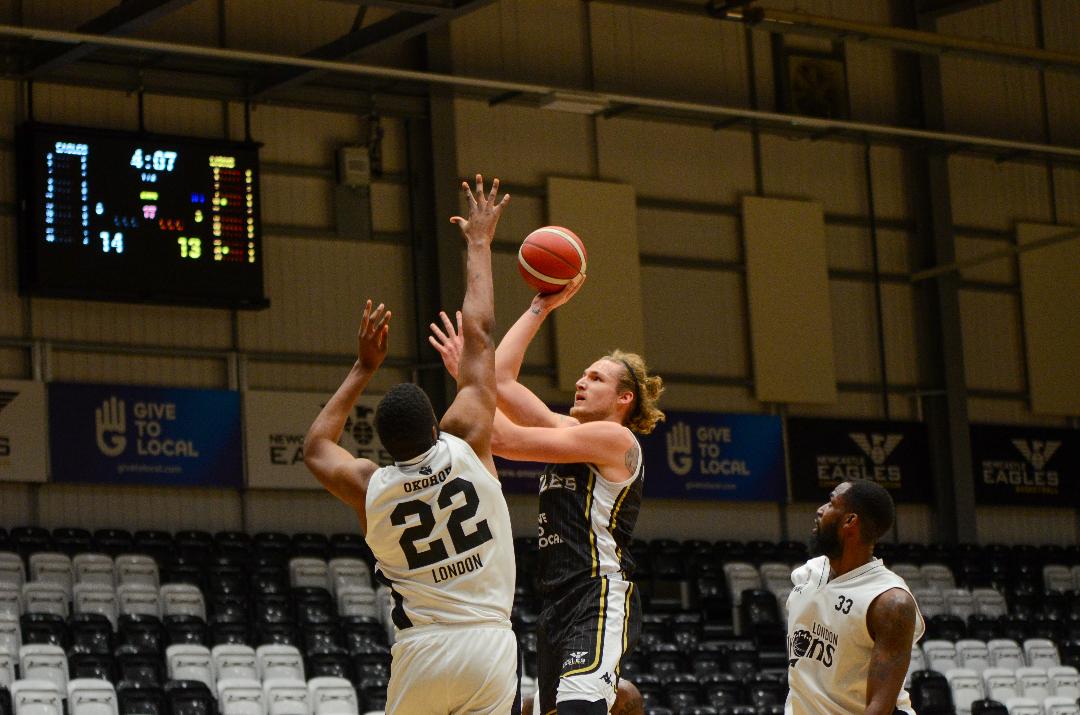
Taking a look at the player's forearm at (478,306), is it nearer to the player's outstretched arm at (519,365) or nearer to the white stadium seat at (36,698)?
the player's outstretched arm at (519,365)

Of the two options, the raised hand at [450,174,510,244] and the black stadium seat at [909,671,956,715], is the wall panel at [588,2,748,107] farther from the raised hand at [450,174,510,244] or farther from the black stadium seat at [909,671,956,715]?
the raised hand at [450,174,510,244]

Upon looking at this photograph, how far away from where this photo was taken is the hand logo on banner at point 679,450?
A: 20.1 metres

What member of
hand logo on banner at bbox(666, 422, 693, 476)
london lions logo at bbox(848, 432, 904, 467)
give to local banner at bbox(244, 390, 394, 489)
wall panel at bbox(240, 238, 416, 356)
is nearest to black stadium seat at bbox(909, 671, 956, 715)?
hand logo on banner at bbox(666, 422, 693, 476)

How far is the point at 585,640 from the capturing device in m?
6.54

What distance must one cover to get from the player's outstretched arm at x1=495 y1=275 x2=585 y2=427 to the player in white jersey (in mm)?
1189

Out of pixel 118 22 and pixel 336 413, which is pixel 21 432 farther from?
pixel 336 413

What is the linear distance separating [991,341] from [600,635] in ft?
56.7

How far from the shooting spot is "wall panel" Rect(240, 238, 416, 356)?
60.2 ft

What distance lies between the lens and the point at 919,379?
879 inches

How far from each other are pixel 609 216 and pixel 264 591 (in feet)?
22.6

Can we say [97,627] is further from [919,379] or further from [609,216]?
[919,379]

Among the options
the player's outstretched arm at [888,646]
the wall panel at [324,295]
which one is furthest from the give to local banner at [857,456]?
the player's outstretched arm at [888,646]

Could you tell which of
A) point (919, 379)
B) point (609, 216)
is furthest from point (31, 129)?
point (919, 379)

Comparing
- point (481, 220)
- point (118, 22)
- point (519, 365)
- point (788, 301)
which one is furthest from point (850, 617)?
point (788, 301)
